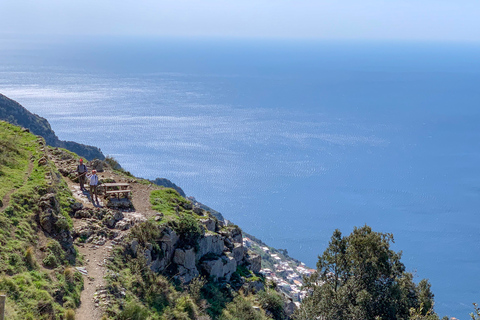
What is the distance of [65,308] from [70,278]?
1438 millimetres

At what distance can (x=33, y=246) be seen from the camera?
46.5 ft

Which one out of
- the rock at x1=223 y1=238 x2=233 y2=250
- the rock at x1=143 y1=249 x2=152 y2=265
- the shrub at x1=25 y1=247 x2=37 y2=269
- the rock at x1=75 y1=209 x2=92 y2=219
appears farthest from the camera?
the rock at x1=223 y1=238 x2=233 y2=250

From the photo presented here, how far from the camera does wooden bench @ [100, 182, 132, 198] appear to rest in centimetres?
2005

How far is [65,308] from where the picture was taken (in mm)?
12094

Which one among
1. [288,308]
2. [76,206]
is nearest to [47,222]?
[76,206]

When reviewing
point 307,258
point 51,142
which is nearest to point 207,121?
point 307,258

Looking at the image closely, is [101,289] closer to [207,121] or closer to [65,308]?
[65,308]

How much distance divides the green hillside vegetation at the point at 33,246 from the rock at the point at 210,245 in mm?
5537

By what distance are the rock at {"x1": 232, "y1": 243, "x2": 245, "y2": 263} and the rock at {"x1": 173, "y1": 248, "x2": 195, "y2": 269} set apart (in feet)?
11.7

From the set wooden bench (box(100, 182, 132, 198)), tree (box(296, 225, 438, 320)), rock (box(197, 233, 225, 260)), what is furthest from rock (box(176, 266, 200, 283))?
wooden bench (box(100, 182, 132, 198))

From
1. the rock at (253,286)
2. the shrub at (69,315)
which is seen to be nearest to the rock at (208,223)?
the rock at (253,286)

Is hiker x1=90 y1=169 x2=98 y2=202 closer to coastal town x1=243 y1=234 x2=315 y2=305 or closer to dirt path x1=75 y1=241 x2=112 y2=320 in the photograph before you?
dirt path x1=75 y1=241 x2=112 y2=320

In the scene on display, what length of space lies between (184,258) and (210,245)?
2074mm

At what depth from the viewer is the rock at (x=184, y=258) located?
58.2 feet
